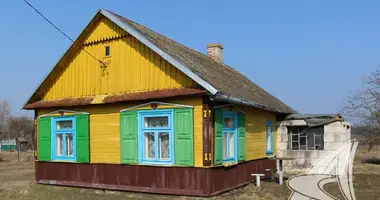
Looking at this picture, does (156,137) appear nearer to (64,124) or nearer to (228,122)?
(228,122)

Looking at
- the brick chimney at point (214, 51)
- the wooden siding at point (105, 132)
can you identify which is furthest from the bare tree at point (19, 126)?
the wooden siding at point (105, 132)

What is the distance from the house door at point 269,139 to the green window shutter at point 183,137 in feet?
17.6

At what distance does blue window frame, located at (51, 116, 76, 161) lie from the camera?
12461 mm

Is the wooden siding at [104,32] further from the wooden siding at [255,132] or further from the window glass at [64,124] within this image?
the wooden siding at [255,132]

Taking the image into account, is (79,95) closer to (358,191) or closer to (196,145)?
(196,145)

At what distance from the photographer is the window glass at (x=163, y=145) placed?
10547mm

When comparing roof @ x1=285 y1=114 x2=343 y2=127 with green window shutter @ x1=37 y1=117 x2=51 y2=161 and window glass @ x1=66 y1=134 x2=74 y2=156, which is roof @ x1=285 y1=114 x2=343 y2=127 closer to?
window glass @ x1=66 y1=134 x2=74 y2=156

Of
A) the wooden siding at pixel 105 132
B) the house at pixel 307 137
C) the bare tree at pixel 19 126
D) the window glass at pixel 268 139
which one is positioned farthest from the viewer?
the bare tree at pixel 19 126

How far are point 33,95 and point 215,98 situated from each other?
23.1 ft

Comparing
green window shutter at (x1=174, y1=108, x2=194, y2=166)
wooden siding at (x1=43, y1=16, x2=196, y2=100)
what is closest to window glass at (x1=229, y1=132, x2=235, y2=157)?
green window shutter at (x1=174, y1=108, x2=194, y2=166)

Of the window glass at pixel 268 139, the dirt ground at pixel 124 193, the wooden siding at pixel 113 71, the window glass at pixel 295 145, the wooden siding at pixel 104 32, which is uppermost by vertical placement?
the wooden siding at pixel 104 32

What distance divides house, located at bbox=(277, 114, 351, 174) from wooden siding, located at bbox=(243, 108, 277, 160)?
5.38 ft

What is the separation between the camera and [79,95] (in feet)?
40.9

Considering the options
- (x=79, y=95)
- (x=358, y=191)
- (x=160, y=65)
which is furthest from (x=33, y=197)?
(x=358, y=191)
